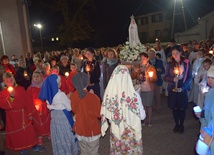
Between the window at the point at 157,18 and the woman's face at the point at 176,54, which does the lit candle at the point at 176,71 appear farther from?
the window at the point at 157,18

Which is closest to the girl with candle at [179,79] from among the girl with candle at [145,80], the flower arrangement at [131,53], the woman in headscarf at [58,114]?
the girl with candle at [145,80]

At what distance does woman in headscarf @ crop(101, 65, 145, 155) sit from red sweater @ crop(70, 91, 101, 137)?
0.16m

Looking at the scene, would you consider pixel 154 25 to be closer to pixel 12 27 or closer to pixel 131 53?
pixel 12 27

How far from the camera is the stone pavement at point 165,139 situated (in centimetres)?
540

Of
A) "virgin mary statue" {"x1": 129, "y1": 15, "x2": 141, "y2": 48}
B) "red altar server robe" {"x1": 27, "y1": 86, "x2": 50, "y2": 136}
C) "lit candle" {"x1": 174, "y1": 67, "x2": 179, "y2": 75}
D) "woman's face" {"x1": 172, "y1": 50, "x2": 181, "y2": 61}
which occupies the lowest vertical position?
"red altar server robe" {"x1": 27, "y1": 86, "x2": 50, "y2": 136}

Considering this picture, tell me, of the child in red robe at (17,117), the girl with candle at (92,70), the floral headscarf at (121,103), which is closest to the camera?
the floral headscarf at (121,103)

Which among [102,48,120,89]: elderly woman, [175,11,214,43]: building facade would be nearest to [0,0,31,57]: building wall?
[102,48,120,89]: elderly woman

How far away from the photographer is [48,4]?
35.7m

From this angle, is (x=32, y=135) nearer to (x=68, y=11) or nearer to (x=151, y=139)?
(x=151, y=139)

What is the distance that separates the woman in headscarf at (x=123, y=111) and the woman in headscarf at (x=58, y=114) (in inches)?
35.3

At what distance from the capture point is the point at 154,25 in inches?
1890

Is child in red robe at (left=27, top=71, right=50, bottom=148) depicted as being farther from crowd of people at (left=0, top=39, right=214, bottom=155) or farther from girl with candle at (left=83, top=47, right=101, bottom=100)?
girl with candle at (left=83, top=47, right=101, bottom=100)

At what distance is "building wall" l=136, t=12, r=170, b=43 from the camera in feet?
151

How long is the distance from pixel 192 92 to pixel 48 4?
106 ft
